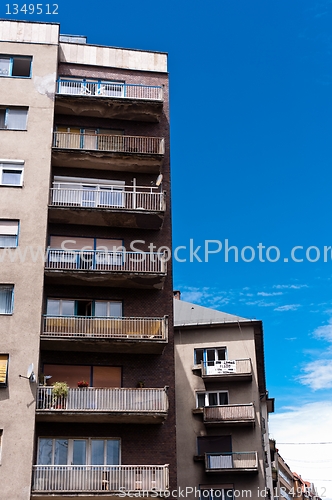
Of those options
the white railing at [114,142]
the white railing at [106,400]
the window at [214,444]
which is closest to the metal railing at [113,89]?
the white railing at [114,142]

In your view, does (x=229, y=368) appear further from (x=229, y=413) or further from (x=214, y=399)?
(x=229, y=413)

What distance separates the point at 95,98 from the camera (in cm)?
3306

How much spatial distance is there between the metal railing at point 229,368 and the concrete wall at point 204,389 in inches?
35.9

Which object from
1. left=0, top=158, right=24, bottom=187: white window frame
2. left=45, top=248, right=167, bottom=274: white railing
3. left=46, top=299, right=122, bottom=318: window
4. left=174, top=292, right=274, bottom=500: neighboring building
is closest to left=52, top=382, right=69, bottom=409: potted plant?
left=46, top=299, right=122, bottom=318: window

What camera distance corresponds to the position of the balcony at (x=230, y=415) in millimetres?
39156

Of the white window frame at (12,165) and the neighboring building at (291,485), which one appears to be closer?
the white window frame at (12,165)

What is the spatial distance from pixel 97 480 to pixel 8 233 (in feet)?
38.5

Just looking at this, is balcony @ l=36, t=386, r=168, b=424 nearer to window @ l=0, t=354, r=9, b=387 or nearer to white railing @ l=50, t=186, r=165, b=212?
window @ l=0, t=354, r=9, b=387

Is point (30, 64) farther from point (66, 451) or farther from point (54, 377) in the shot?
point (66, 451)

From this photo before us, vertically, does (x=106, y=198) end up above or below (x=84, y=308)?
above

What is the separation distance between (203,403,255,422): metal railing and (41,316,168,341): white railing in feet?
40.8

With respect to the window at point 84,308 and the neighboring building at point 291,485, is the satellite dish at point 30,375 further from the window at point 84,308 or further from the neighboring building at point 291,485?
the neighboring building at point 291,485

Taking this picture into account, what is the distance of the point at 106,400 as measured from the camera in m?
27.4

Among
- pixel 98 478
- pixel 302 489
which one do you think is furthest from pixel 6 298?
pixel 302 489
